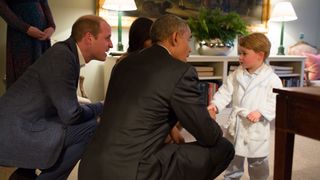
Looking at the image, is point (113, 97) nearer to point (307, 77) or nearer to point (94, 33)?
point (94, 33)

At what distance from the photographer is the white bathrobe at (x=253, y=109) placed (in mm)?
1811

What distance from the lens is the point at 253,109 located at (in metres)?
1.85

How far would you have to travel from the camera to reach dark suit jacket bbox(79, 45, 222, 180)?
1.17 m

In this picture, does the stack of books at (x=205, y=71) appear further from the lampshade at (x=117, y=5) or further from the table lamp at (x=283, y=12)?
the table lamp at (x=283, y=12)

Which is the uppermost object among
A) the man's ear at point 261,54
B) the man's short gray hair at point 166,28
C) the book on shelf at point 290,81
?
the man's short gray hair at point 166,28

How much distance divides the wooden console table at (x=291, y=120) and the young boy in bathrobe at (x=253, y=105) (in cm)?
41

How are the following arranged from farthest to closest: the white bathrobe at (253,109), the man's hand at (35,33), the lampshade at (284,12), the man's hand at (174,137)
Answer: the lampshade at (284,12)
the man's hand at (35,33)
the white bathrobe at (253,109)
the man's hand at (174,137)

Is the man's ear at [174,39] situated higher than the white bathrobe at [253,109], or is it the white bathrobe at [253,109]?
the man's ear at [174,39]

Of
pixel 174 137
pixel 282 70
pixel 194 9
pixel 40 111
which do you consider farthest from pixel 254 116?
pixel 282 70

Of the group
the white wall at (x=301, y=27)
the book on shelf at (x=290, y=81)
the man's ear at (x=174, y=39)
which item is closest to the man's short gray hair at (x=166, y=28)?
the man's ear at (x=174, y=39)

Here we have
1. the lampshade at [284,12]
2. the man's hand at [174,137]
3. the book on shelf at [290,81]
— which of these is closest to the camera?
the man's hand at [174,137]

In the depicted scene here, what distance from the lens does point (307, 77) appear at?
4.04m

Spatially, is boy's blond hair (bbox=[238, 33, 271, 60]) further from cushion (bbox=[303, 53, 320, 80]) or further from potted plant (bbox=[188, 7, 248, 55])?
cushion (bbox=[303, 53, 320, 80])

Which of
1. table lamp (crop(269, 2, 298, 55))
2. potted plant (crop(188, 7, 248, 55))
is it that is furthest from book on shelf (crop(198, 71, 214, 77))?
table lamp (crop(269, 2, 298, 55))
